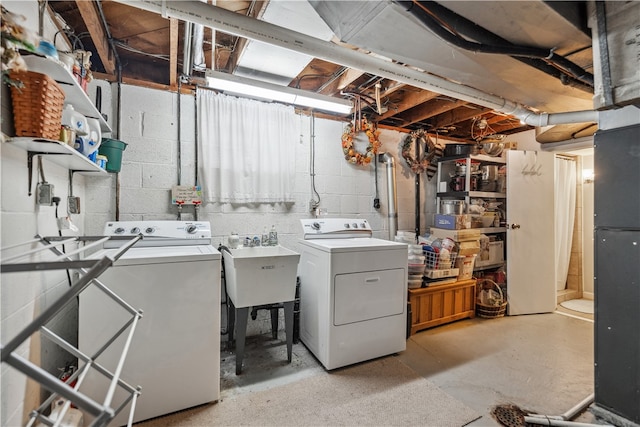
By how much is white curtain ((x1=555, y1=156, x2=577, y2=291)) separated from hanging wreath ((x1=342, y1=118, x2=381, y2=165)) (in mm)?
2764

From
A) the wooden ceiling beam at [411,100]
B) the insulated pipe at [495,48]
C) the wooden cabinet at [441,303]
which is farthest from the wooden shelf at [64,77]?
the wooden cabinet at [441,303]

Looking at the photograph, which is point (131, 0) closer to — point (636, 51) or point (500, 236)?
point (636, 51)

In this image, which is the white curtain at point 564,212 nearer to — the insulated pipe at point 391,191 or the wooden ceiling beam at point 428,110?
the wooden ceiling beam at point 428,110

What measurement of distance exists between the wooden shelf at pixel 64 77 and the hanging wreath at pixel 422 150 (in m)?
3.12

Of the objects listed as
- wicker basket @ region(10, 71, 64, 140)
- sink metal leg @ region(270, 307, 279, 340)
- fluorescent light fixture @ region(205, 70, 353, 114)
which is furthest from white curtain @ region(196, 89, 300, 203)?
wicker basket @ region(10, 71, 64, 140)

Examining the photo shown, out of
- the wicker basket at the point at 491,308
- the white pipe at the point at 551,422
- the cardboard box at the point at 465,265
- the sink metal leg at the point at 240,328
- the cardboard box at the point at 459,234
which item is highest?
the cardboard box at the point at 459,234

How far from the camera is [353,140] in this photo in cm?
331

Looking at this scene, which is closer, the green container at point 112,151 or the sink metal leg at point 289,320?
the green container at point 112,151

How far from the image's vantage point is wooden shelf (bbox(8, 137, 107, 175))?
1.21 meters

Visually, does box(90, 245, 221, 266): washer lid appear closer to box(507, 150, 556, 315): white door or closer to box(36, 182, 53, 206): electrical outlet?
box(36, 182, 53, 206): electrical outlet

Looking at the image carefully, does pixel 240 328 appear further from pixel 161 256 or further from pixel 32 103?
pixel 32 103

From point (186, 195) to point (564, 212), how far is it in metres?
4.97

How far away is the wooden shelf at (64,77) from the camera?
1.21 m

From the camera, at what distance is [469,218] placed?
11.4ft
